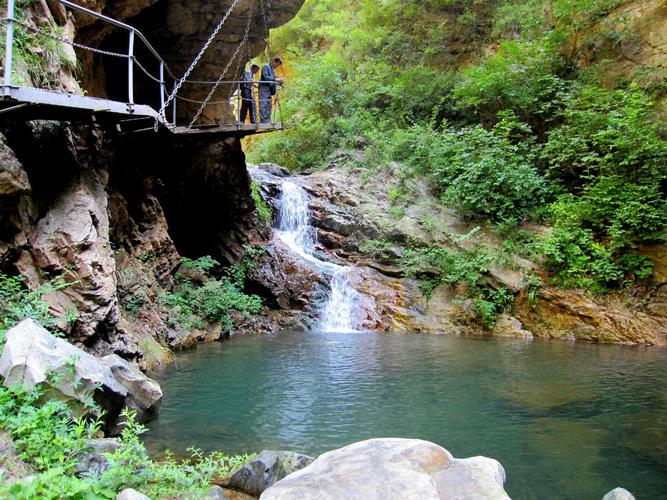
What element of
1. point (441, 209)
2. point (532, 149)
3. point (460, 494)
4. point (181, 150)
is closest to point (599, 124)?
point (532, 149)

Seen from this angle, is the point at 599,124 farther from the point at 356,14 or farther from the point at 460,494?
the point at 356,14

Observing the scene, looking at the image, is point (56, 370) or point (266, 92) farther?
point (266, 92)

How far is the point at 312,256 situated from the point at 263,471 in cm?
1230

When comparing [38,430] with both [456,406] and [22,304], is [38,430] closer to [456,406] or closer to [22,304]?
[22,304]

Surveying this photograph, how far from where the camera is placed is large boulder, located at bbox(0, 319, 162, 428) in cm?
381

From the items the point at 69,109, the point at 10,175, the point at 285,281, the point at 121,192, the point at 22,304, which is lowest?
the point at 285,281

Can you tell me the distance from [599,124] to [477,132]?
3792mm

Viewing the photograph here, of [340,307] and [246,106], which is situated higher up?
[246,106]

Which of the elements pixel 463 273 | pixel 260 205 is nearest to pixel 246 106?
pixel 260 205

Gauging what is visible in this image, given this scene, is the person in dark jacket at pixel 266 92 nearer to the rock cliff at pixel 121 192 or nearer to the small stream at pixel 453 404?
the rock cliff at pixel 121 192

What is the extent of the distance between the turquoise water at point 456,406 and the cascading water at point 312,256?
3.53 meters

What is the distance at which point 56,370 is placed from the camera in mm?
3996

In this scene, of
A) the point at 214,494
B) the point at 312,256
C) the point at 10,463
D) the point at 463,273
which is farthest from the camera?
the point at 312,256

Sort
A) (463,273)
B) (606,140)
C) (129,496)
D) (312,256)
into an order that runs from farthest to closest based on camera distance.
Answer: (312,256) → (463,273) → (606,140) → (129,496)
